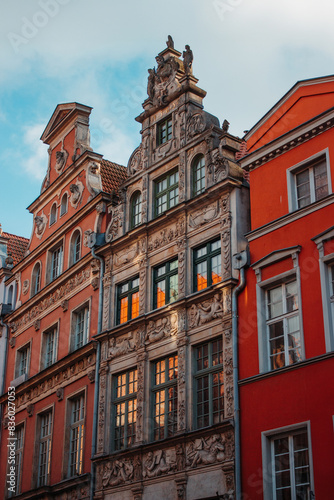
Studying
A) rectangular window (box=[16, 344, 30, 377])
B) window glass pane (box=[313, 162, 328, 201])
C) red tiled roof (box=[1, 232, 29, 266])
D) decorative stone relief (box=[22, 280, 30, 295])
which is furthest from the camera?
red tiled roof (box=[1, 232, 29, 266])

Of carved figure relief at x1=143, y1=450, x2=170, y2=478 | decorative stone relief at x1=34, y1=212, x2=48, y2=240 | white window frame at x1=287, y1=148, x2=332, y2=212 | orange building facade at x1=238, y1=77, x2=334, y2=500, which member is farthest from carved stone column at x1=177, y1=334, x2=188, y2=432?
decorative stone relief at x1=34, y1=212, x2=48, y2=240

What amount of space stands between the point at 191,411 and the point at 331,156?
680 centimetres

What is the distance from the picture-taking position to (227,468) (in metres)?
18.1

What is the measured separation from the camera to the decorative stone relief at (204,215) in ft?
70.1

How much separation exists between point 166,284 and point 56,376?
6.13 m

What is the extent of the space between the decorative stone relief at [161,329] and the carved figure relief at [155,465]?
297 centimetres

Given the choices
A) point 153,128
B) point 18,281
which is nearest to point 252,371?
point 153,128

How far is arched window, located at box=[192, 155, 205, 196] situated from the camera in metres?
22.4

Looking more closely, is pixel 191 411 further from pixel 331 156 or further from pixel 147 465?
pixel 331 156

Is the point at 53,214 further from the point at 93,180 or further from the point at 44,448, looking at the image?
the point at 44,448

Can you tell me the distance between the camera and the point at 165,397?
21.1m

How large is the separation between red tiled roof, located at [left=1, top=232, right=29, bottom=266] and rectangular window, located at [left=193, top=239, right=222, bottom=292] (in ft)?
52.4

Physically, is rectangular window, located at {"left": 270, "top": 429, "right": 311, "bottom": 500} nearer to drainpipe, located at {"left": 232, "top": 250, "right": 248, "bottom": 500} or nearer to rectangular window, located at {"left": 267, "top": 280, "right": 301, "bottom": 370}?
drainpipe, located at {"left": 232, "top": 250, "right": 248, "bottom": 500}

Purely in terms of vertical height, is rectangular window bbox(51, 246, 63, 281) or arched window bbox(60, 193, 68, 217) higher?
arched window bbox(60, 193, 68, 217)
